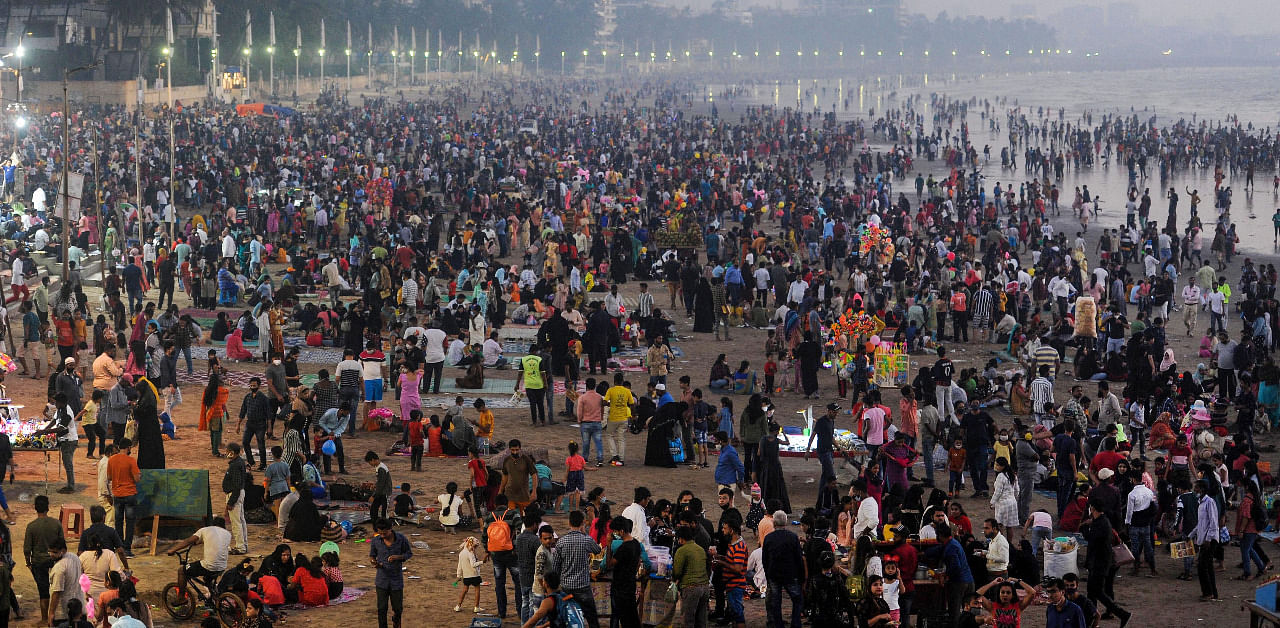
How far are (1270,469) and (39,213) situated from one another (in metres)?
28.4

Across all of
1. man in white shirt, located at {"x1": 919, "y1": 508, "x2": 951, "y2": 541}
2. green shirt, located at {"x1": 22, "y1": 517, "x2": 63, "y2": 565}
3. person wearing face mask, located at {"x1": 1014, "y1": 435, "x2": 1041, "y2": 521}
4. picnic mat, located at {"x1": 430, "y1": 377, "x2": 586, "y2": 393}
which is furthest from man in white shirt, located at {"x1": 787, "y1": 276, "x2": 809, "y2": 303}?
green shirt, located at {"x1": 22, "y1": 517, "x2": 63, "y2": 565}

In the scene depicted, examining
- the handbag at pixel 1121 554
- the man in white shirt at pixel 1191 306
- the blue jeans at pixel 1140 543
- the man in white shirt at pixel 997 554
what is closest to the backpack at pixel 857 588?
the man in white shirt at pixel 997 554

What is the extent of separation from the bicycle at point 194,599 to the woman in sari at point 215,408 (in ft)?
15.9

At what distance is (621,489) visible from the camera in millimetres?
16938

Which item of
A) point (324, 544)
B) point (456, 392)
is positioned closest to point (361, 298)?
point (456, 392)

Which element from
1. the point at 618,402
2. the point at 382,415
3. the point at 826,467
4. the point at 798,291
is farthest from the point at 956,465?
the point at 798,291

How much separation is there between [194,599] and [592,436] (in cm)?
644

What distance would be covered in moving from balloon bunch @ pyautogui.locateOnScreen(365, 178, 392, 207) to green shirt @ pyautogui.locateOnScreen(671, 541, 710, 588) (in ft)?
97.0

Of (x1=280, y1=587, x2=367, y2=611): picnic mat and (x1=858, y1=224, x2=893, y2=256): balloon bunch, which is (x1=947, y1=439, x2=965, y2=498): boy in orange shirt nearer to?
(x1=280, y1=587, x2=367, y2=611): picnic mat

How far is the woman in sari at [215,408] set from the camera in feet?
57.3

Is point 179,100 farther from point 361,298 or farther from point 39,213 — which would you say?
point 361,298

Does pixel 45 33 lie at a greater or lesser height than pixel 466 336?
greater

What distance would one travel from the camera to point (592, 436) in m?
18.1

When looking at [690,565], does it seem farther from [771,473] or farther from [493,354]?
[493,354]
